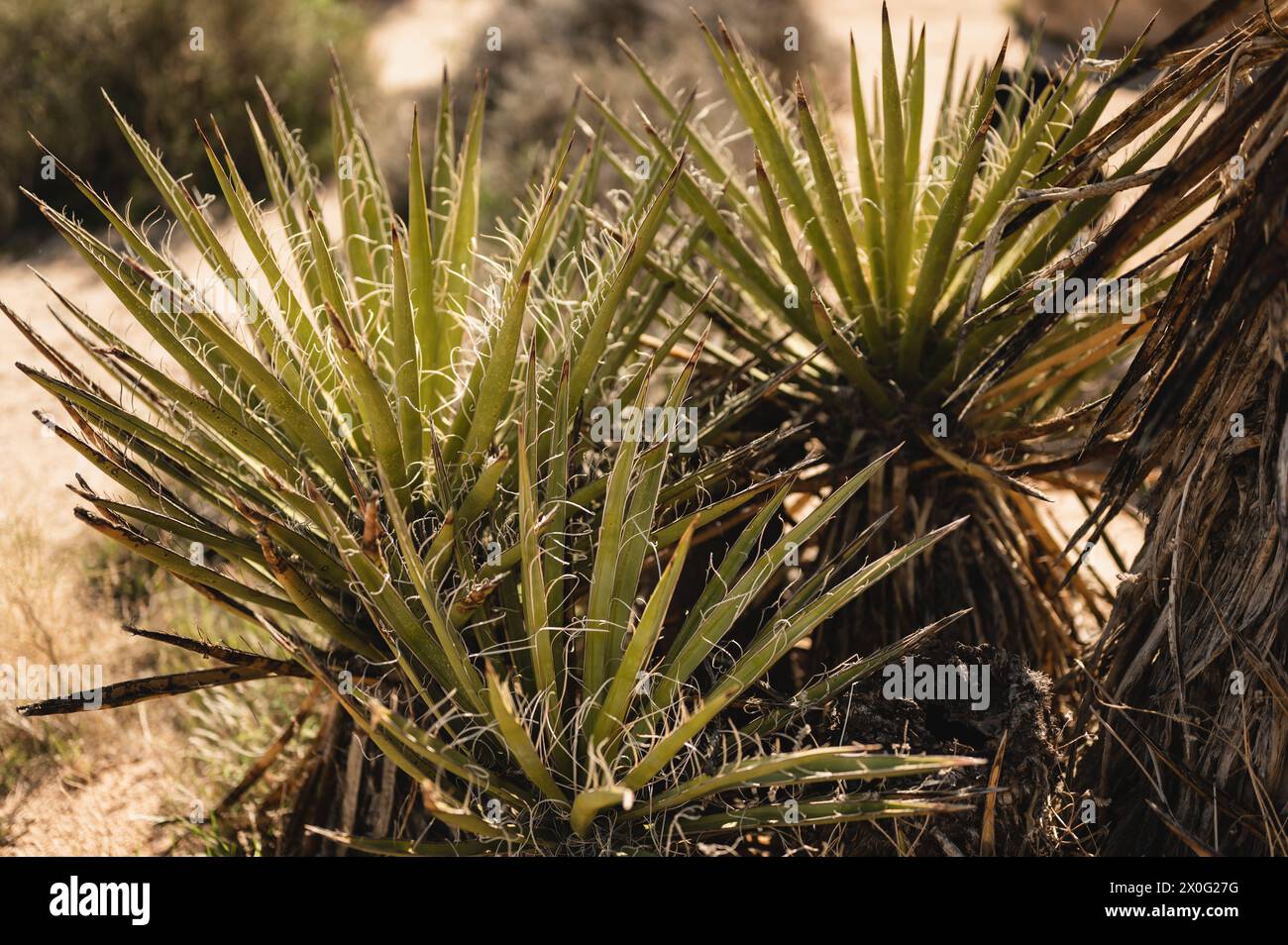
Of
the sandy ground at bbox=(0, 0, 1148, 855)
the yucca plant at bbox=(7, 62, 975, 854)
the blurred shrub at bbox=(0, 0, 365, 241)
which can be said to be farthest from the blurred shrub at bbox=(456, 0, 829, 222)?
the yucca plant at bbox=(7, 62, 975, 854)

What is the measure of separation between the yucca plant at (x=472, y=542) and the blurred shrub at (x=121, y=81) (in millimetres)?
5738

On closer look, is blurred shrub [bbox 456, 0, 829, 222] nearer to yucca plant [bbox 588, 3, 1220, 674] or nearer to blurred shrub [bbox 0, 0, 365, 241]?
blurred shrub [bbox 0, 0, 365, 241]

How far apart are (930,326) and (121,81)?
755cm

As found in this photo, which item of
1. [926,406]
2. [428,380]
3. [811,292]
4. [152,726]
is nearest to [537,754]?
[428,380]

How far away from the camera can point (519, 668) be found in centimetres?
247

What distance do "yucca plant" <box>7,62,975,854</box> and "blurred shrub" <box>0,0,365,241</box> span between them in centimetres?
574

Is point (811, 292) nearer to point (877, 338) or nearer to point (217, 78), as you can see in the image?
point (877, 338)

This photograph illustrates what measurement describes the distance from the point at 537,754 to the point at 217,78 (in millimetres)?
7827

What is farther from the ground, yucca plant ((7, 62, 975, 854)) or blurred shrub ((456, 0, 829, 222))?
blurred shrub ((456, 0, 829, 222))

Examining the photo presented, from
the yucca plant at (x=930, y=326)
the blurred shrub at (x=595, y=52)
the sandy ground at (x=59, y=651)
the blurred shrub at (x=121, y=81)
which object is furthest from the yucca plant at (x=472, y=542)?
the blurred shrub at (x=121, y=81)

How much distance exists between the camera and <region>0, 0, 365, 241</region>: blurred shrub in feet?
25.3

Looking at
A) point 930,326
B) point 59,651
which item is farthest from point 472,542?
point 59,651

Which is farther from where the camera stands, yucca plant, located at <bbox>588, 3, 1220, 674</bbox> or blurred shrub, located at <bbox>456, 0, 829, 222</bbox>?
blurred shrub, located at <bbox>456, 0, 829, 222</bbox>

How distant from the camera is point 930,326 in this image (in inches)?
123
